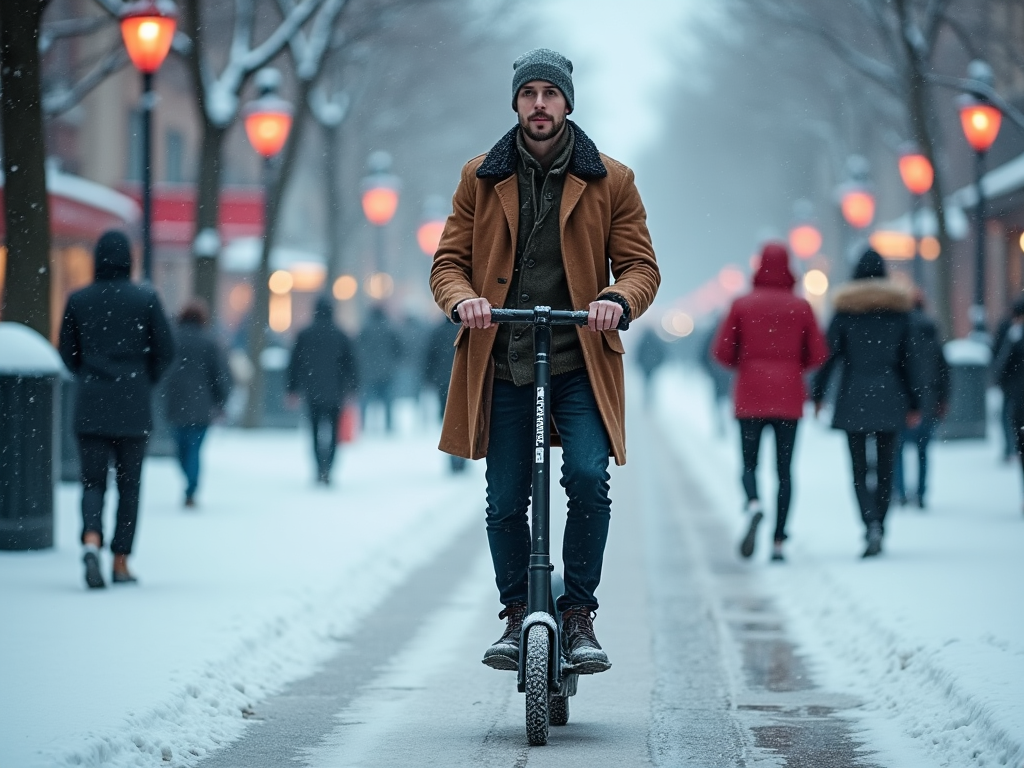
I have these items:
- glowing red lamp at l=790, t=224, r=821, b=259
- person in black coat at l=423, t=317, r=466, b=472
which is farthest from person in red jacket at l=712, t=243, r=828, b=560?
glowing red lamp at l=790, t=224, r=821, b=259

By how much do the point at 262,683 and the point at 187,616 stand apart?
1297 millimetres

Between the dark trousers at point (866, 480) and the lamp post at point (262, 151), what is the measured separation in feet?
37.1

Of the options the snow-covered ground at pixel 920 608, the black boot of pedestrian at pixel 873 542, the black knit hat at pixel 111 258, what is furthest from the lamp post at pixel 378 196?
the black knit hat at pixel 111 258

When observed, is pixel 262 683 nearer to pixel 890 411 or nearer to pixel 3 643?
pixel 3 643

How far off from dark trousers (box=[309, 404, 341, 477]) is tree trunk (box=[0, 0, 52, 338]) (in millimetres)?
3663

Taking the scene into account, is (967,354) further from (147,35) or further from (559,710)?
(559,710)

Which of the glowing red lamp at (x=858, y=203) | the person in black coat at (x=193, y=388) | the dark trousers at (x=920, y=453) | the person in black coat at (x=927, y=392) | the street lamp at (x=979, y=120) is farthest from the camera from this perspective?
the glowing red lamp at (x=858, y=203)

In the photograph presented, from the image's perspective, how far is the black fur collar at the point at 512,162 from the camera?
548 centimetres

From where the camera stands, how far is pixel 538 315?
5191 mm

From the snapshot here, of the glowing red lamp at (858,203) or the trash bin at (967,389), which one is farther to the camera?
the glowing red lamp at (858,203)

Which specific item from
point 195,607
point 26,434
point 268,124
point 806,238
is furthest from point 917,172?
point 195,607

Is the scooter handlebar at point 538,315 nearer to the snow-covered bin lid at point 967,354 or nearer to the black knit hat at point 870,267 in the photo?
the black knit hat at point 870,267

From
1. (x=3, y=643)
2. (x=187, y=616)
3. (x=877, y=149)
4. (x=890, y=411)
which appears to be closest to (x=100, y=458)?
(x=187, y=616)

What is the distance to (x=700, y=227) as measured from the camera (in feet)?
294
